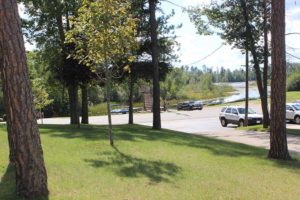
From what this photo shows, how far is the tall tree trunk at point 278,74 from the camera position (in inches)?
509

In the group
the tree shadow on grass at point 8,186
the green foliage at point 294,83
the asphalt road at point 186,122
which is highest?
the green foliage at point 294,83

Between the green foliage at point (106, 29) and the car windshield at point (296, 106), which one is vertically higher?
the green foliage at point (106, 29)

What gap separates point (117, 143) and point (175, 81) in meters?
95.3

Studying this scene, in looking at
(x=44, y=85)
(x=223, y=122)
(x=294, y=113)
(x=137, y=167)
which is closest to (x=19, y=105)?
(x=137, y=167)

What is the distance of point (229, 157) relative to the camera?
1312 cm

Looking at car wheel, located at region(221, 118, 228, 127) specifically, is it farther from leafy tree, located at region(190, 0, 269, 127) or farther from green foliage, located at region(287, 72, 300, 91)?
green foliage, located at region(287, 72, 300, 91)

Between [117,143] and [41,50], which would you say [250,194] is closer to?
[117,143]

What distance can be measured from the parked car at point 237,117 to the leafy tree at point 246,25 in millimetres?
4312

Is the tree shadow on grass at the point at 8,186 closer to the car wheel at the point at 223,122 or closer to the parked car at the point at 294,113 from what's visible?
the car wheel at the point at 223,122

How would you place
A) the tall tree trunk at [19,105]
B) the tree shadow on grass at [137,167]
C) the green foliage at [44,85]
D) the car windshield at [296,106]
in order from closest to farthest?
the tall tree trunk at [19,105], the tree shadow on grass at [137,167], the green foliage at [44,85], the car windshield at [296,106]

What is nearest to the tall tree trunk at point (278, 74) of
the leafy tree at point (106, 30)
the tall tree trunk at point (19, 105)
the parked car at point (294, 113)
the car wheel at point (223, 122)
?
the leafy tree at point (106, 30)

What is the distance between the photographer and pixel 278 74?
42.7ft

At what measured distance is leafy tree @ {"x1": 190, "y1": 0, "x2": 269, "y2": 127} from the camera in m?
30.0

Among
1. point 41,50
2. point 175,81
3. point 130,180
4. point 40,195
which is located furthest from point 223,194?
point 175,81
